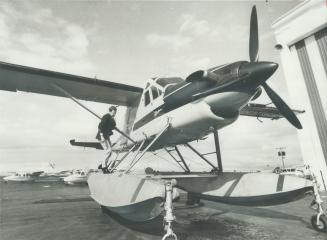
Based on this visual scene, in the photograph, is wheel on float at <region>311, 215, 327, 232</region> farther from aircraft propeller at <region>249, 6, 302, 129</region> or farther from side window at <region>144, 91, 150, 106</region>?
side window at <region>144, 91, 150, 106</region>

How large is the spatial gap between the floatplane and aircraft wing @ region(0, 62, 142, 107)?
0.03 meters

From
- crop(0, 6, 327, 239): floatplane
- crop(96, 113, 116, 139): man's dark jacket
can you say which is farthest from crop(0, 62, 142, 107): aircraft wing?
crop(96, 113, 116, 139): man's dark jacket

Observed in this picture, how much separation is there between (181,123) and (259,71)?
1945 millimetres

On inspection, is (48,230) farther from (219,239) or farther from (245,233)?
(245,233)

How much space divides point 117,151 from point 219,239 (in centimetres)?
511

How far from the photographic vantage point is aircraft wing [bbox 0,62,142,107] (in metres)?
6.84

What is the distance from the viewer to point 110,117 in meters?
6.89

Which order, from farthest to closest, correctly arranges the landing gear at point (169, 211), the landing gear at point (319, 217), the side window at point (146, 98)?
the side window at point (146, 98) → the landing gear at point (319, 217) → the landing gear at point (169, 211)

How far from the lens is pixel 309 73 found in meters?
18.3

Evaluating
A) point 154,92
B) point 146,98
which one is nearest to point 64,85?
point 146,98

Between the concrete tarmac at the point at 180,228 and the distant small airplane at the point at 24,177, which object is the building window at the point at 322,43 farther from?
the distant small airplane at the point at 24,177

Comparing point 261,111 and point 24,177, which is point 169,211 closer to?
point 261,111

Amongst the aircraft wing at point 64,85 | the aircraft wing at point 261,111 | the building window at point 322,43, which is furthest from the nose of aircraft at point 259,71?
the building window at point 322,43

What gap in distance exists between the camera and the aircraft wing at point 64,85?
6836 mm
